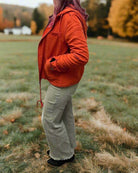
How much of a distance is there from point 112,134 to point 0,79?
13.4ft

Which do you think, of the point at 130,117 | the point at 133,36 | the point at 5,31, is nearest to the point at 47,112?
the point at 130,117

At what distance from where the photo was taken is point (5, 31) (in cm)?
3997

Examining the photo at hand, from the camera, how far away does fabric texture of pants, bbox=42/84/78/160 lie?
6.18 ft

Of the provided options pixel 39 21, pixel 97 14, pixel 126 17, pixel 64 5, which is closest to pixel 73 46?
pixel 64 5

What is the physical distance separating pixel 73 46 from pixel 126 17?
104ft

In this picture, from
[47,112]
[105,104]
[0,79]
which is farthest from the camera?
[0,79]

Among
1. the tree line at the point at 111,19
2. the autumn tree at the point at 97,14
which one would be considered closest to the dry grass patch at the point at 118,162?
the tree line at the point at 111,19

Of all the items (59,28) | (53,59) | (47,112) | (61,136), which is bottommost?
(61,136)

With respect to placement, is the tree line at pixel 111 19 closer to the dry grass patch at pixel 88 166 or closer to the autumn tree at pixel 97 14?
the autumn tree at pixel 97 14

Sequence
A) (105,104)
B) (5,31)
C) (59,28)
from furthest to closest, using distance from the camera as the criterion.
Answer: (5,31) < (105,104) < (59,28)

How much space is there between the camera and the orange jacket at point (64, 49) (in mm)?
1604

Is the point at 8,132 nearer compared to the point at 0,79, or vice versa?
the point at 8,132

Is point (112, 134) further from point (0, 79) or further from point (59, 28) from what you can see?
point (0, 79)

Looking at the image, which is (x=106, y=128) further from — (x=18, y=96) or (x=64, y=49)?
(x=18, y=96)
